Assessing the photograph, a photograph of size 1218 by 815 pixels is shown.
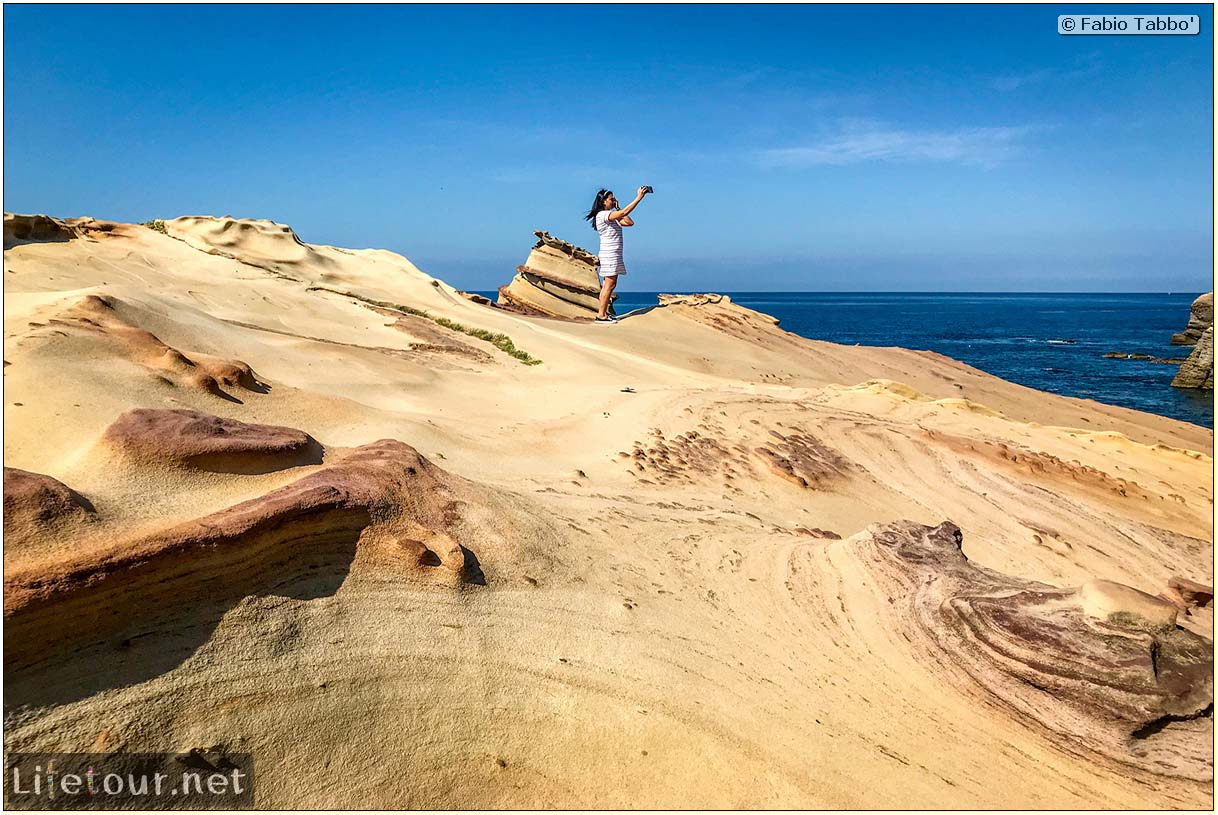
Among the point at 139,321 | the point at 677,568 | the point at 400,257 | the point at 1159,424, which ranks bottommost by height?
the point at 1159,424

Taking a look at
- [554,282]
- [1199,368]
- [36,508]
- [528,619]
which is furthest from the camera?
[1199,368]

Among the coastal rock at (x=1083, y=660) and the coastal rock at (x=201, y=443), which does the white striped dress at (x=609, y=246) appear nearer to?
the coastal rock at (x=201, y=443)

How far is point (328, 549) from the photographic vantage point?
9.20 ft

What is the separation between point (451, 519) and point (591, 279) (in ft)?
49.5

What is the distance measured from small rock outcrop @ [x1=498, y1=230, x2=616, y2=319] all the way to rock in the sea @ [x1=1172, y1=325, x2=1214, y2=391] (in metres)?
25.4

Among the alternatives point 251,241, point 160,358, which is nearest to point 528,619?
point 160,358

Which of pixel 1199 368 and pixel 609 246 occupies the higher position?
pixel 609 246

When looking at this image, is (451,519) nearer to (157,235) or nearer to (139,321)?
(139,321)

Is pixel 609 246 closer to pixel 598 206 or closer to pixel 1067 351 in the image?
pixel 598 206

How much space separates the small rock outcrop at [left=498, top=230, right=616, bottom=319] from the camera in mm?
17188

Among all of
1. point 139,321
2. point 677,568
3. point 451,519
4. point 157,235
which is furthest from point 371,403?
point 157,235

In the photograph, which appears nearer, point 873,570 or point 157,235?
point 873,570

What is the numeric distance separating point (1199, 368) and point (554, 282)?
2659 cm

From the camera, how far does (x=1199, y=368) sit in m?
28.1
